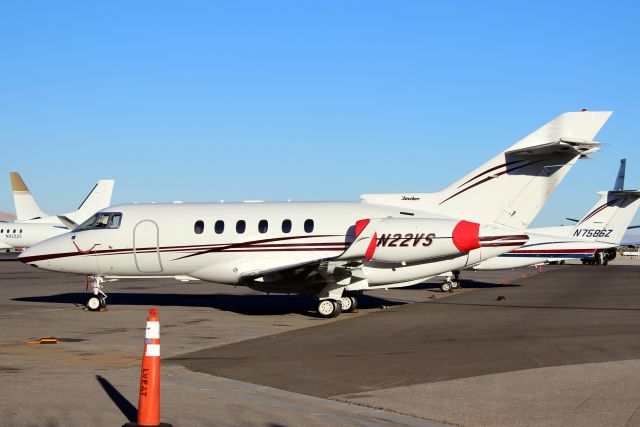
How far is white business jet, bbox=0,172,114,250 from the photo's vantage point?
75.9m

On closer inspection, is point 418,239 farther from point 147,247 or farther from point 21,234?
point 21,234

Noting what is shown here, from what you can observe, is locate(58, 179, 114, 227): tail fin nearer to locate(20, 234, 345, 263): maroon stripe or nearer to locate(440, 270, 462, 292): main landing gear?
locate(440, 270, 462, 292): main landing gear

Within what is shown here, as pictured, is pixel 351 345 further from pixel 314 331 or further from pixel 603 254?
pixel 603 254

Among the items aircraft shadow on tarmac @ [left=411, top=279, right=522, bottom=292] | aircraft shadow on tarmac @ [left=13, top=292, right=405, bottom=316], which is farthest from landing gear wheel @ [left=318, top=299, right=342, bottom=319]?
aircraft shadow on tarmac @ [left=411, top=279, right=522, bottom=292]

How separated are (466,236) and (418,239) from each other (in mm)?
1252

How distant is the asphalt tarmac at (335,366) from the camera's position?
887 cm

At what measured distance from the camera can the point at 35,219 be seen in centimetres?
8175

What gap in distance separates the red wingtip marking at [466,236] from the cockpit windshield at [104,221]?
974 cm

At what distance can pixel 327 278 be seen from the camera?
20922 mm

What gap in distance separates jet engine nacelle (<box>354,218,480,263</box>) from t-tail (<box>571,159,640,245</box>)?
3036cm

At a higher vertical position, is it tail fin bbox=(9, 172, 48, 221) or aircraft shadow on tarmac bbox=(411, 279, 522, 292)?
tail fin bbox=(9, 172, 48, 221)

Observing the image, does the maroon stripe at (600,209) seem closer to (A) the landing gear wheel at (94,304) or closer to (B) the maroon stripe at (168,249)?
(B) the maroon stripe at (168,249)

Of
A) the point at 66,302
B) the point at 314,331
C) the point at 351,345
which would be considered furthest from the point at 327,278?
the point at 66,302

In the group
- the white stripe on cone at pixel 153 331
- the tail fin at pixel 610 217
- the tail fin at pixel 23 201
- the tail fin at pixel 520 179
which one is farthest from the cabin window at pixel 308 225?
the tail fin at pixel 23 201
